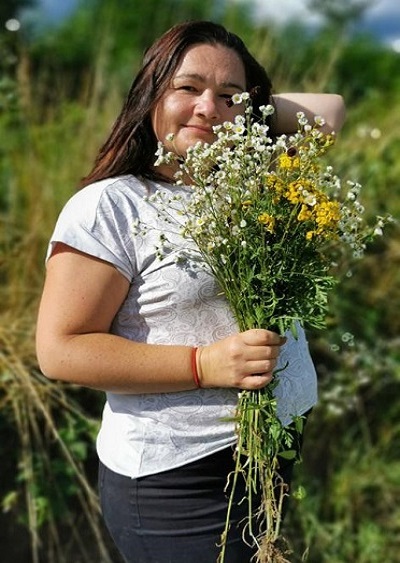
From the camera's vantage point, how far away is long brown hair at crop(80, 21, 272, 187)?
192 cm

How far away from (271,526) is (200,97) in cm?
91

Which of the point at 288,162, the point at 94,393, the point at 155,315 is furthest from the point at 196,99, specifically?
the point at 94,393

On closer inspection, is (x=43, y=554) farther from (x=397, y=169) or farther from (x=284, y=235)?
(x=397, y=169)

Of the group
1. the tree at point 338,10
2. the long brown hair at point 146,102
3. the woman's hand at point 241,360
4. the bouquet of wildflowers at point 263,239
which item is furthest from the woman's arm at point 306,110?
the tree at point 338,10

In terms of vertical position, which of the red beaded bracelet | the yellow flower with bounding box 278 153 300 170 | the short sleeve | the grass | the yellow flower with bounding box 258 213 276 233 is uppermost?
the yellow flower with bounding box 278 153 300 170

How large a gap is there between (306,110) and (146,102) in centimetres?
57

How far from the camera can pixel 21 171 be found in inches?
155

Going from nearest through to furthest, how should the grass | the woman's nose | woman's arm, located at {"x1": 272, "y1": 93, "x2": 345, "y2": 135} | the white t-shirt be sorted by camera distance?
the white t-shirt
the woman's nose
woman's arm, located at {"x1": 272, "y1": 93, "x2": 345, "y2": 135}
the grass

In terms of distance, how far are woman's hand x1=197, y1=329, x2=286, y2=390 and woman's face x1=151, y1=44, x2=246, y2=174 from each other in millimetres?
447

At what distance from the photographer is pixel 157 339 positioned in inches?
70.8

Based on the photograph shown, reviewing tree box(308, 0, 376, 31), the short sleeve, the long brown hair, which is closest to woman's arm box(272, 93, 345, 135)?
the long brown hair

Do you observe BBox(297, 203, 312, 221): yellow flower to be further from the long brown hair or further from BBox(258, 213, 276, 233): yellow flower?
the long brown hair

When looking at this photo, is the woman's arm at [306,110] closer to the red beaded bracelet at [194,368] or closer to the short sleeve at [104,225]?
the short sleeve at [104,225]

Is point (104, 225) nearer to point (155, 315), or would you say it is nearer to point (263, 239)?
point (155, 315)
